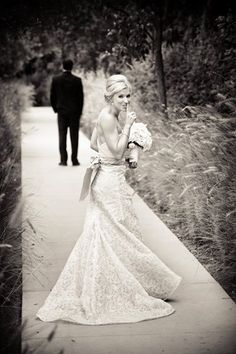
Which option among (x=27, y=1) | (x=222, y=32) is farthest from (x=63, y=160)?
(x=222, y=32)

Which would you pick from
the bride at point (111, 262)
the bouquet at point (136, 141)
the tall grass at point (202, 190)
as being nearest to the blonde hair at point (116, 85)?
the bride at point (111, 262)

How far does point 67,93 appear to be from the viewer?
1272 centimetres

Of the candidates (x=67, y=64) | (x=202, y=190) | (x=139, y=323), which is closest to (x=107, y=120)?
(x=139, y=323)

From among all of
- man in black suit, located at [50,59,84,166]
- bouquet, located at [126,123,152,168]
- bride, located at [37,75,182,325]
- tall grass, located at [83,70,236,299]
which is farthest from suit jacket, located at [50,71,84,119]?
bouquet, located at [126,123,152,168]

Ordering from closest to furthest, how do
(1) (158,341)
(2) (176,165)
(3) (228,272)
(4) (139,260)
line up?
(1) (158,341), (4) (139,260), (3) (228,272), (2) (176,165)

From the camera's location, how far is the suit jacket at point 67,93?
1264cm

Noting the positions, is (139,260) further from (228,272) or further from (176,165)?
(176,165)

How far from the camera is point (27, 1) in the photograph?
1262 centimetres

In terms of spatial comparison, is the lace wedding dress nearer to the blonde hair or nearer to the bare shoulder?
the bare shoulder

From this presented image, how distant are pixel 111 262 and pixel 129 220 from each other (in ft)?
1.39

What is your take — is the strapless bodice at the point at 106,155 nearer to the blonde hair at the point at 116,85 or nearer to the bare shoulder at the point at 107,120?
the bare shoulder at the point at 107,120

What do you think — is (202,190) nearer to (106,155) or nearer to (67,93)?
(106,155)

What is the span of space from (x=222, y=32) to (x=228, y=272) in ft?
19.5

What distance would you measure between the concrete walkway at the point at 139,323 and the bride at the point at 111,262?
16 centimetres
